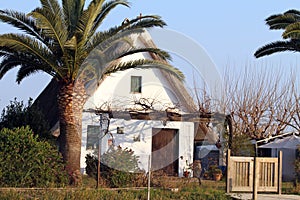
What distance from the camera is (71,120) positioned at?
802 inches

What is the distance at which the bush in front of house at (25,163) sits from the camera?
60.3 ft

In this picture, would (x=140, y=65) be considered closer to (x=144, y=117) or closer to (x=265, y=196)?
(x=144, y=117)

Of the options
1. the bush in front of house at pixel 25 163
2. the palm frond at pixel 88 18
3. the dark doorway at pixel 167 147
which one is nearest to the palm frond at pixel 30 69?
the palm frond at pixel 88 18

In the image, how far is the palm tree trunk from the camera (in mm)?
20281

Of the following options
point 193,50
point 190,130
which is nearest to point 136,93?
point 190,130

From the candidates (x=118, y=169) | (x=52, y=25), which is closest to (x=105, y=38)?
(x=52, y=25)

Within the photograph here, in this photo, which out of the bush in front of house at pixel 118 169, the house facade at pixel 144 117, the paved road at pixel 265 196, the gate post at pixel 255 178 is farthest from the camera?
the house facade at pixel 144 117

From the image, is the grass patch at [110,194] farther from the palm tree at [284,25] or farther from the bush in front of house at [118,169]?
the palm tree at [284,25]

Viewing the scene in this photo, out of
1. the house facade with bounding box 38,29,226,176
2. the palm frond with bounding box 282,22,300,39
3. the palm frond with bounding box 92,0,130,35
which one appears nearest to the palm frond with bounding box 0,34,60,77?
the palm frond with bounding box 92,0,130,35

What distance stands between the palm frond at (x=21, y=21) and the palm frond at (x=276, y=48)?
36.8ft

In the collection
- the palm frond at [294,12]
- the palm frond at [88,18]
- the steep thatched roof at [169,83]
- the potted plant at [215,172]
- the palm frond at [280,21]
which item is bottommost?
the potted plant at [215,172]

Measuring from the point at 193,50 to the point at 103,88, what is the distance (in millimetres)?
6622

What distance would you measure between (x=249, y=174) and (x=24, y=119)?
9.25 meters

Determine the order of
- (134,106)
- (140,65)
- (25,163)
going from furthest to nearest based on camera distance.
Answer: (134,106)
(140,65)
(25,163)
